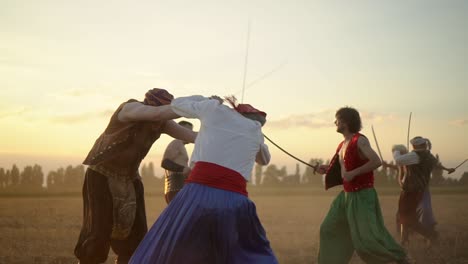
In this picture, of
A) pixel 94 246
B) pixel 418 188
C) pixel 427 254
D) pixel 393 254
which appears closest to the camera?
pixel 94 246

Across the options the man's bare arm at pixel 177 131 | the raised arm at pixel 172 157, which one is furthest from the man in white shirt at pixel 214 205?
the raised arm at pixel 172 157

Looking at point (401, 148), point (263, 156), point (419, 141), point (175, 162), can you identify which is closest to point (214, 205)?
point (263, 156)

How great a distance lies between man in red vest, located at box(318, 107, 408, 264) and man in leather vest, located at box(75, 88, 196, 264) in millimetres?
2697

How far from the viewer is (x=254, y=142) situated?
4.90 meters

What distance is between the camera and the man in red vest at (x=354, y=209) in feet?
23.5

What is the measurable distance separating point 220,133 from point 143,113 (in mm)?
766

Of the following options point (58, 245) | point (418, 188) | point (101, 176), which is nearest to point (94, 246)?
point (101, 176)

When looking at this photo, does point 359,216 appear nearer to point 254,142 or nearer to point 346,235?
point 346,235

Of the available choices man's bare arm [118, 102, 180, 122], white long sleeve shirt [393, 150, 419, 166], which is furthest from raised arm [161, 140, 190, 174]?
white long sleeve shirt [393, 150, 419, 166]

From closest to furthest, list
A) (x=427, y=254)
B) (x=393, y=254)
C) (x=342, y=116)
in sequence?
(x=393, y=254) → (x=342, y=116) → (x=427, y=254)

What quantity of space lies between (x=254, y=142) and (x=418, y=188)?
7.66 meters

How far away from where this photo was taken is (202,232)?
4.61 metres

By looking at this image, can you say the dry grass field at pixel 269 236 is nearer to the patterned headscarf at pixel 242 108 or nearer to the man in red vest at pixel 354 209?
the man in red vest at pixel 354 209

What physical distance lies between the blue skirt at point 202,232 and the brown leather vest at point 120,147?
0.95m
